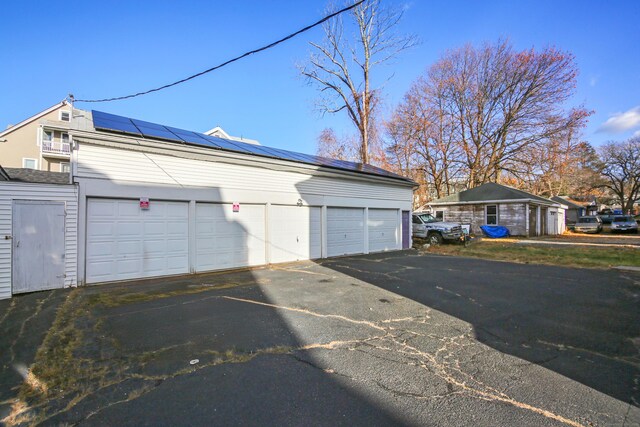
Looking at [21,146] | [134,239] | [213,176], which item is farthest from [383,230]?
[21,146]

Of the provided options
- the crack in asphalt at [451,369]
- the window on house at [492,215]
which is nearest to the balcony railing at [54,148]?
the crack in asphalt at [451,369]

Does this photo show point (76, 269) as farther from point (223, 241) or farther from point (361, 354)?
point (361, 354)

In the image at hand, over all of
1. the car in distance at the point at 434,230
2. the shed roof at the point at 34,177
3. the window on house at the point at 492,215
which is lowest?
the car in distance at the point at 434,230

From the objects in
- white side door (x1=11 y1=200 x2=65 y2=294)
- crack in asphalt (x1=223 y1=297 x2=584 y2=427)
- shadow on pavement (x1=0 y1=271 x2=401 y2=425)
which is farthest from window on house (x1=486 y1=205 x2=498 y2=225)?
white side door (x1=11 y1=200 x2=65 y2=294)

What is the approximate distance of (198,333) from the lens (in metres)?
4.11

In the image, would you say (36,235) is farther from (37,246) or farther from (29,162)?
(29,162)

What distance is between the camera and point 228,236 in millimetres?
9188

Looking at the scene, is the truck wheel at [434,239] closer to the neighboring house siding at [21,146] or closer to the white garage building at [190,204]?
the white garage building at [190,204]

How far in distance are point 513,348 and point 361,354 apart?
1900mm

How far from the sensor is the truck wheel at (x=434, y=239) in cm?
1628

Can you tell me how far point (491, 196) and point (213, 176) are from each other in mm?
21245

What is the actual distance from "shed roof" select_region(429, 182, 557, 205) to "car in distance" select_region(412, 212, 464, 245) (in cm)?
774

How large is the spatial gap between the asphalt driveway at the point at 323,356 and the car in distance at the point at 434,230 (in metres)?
9.45

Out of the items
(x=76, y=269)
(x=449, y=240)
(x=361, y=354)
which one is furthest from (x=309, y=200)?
(x=449, y=240)
